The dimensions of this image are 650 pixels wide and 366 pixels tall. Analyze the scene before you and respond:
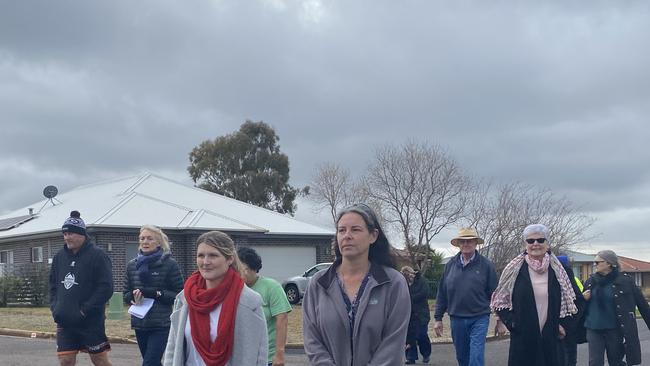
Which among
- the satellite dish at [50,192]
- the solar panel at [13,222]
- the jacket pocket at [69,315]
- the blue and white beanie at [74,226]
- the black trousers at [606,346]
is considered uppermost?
the satellite dish at [50,192]

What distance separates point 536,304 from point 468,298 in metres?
2.43

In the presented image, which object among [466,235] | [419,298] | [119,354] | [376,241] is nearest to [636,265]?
[419,298]

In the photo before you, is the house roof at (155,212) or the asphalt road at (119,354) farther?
the house roof at (155,212)

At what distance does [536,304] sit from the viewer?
737 centimetres

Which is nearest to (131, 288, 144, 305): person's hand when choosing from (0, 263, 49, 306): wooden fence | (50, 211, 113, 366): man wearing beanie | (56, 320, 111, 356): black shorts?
(50, 211, 113, 366): man wearing beanie

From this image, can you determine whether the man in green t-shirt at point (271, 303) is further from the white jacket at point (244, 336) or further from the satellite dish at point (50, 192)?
the satellite dish at point (50, 192)

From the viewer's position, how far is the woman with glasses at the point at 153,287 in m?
7.82

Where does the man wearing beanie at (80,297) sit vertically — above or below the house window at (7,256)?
below

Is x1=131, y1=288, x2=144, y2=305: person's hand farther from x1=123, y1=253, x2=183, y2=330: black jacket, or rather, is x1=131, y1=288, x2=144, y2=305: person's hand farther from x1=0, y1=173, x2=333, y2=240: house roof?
x1=0, y1=173, x2=333, y2=240: house roof

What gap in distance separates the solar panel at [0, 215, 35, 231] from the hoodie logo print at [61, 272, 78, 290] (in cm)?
2650

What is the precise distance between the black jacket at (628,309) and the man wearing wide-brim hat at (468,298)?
4.53 ft

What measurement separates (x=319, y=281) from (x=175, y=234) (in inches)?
998

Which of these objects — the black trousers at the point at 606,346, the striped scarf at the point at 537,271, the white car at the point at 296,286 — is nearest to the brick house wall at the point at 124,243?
the white car at the point at 296,286

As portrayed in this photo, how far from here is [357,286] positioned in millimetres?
5004
